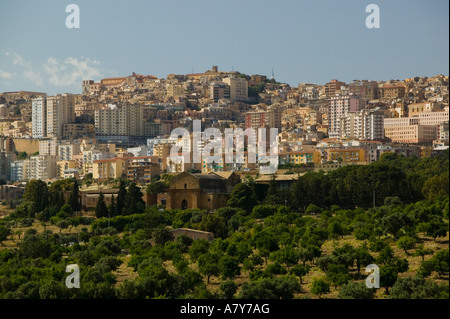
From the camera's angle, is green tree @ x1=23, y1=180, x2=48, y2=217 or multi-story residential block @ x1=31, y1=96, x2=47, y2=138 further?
multi-story residential block @ x1=31, y1=96, x2=47, y2=138

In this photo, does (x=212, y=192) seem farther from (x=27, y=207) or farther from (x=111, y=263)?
(x=111, y=263)

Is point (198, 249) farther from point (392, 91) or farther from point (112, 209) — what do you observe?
point (392, 91)

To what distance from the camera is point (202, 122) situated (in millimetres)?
71938

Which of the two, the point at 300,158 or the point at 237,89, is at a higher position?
the point at 237,89

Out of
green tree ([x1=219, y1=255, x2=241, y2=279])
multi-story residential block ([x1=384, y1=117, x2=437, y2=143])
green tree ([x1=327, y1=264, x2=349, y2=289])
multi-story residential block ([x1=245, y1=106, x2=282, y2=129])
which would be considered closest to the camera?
green tree ([x1=327, y1=264, x2=349, y2=289])

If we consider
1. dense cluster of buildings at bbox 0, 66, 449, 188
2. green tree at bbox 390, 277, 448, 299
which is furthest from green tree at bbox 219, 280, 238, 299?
dense cluster of buildings at bbox 0, 66, 449, 188

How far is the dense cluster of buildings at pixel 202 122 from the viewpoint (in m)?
49.9

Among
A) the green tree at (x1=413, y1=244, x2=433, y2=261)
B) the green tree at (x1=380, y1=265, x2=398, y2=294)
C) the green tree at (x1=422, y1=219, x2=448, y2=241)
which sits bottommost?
the green tree at (x1=380, y1=265, x2=398, y2=294)

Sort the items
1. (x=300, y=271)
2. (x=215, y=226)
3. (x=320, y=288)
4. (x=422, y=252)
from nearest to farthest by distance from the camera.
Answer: (x=320, y=288) → (x=300, y=271) → (x=422, y=252) → (x=215, y=226)

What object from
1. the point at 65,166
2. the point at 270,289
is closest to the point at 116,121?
the point at 65,166

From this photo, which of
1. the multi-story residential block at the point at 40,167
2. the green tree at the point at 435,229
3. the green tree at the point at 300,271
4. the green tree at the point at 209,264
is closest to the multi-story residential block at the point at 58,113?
the multi-story residential block at the point at 40,167

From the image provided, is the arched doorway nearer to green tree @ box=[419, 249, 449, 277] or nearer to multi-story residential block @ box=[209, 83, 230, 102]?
green tree @ box=[419, 249, 449, 277]

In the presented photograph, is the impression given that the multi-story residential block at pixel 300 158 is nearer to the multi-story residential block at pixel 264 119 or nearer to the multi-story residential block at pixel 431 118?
the multi-story residential block at pixel 431 118

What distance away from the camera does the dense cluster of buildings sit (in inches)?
1964
